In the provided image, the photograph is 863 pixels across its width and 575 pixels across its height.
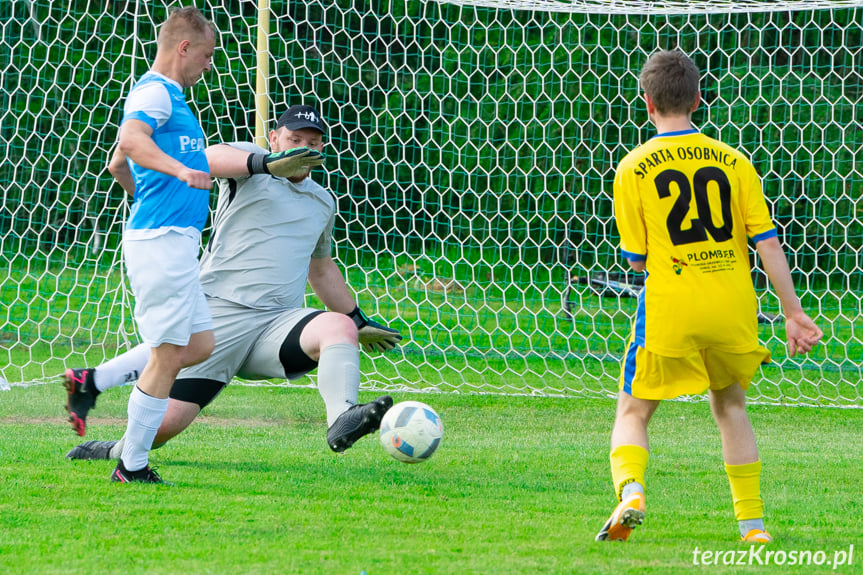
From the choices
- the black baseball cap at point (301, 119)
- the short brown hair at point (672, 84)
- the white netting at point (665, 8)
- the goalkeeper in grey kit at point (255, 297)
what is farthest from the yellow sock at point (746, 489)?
the white netting at point (665, 8)

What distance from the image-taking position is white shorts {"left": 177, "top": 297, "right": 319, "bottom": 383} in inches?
189

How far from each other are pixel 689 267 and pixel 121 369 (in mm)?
2744

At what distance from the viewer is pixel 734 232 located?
3.39 metres

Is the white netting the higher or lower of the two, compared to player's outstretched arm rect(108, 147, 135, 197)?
higher

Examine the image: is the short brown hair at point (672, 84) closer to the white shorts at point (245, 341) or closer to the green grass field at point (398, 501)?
the green grass field at point (398, 501)

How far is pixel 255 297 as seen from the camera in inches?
192

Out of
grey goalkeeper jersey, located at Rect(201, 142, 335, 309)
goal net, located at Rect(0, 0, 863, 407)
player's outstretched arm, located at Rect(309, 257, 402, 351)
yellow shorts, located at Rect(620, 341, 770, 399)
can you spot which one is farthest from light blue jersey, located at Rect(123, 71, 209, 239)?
goal net, located at Rect(0, 0, 863, 407)

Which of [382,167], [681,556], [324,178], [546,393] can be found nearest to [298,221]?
[681,556]

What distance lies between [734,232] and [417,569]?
1479mm

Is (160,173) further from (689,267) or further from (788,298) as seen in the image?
(788,298)

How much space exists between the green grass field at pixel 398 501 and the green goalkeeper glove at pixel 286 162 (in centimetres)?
133

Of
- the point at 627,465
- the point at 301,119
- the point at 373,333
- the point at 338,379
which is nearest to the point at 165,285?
the point at 338,379

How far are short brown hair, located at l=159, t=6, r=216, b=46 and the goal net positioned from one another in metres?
3.47

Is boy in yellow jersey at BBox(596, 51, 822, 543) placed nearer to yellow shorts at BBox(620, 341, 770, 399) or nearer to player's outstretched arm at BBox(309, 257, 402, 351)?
yellow shorts at BBox(620, 341, 770, 399)
